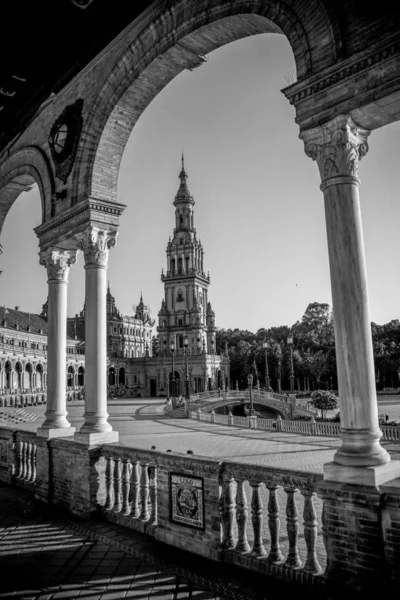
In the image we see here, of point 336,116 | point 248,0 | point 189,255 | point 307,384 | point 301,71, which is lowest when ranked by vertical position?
point 307,384

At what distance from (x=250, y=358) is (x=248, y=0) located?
95.5 metres

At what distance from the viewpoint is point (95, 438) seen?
753 centimetres

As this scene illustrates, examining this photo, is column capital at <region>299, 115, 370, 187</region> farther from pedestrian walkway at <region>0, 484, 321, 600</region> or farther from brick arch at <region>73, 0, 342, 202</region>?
pedestrian walkway at <region>0, 484, 321, 600</region>

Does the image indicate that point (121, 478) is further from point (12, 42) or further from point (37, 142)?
point (37, 142)

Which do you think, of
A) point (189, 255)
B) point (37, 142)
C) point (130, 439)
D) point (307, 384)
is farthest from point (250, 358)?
point (37, 142)

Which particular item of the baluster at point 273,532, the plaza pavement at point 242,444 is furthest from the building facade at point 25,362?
the baluster at point 273,532

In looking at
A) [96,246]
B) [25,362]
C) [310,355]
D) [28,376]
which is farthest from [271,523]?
[310,355]

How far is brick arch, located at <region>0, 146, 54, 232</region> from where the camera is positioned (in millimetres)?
9836

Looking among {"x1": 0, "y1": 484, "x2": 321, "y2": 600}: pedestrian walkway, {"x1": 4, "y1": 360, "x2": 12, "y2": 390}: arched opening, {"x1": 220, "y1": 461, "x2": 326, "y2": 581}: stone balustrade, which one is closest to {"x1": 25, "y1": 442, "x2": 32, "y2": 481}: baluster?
{"x1": 0, "y1": 484, "x2": 321, "y2": 600}: pedestrian walkway

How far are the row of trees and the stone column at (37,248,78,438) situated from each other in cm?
6620

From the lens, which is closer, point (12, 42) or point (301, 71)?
point (301, 71)

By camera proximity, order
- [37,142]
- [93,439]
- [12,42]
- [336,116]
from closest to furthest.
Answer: [336,116] < [12,42] < [93,439] < [37,142]

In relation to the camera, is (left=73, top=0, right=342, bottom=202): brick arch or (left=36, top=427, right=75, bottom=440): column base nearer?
(left=73, top=0, right=342, bottom=202): brick arch

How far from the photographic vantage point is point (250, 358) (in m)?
99.6
